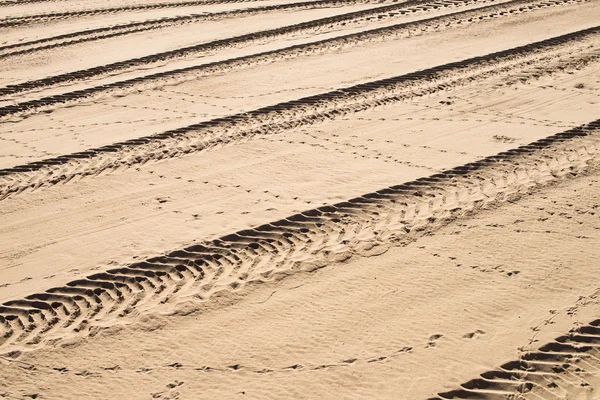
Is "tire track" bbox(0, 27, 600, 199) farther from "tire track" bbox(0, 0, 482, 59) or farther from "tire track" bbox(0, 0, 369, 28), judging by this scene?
"tire track" bbox(0, 0, 369, 28)

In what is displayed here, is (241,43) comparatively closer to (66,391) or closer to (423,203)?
(423,203)

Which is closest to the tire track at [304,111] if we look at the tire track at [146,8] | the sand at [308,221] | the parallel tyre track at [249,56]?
the sand at [308,221]

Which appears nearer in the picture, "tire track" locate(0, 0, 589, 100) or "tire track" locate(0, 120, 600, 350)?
"tire track" locate(0, 120, 600, 350)

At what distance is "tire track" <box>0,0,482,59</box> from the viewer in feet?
42.8

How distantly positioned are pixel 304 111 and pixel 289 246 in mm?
3459

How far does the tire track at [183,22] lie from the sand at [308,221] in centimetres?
135

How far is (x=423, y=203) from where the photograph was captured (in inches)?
259

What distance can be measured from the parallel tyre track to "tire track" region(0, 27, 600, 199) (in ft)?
6.79

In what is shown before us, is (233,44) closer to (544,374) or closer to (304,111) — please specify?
(304,111)

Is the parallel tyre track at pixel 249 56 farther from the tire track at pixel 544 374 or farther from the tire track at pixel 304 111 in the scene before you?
the tire track at pixel 544 374

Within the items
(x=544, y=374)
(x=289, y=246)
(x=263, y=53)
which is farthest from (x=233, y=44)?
(x=544, y=374)

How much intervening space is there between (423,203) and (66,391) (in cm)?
366

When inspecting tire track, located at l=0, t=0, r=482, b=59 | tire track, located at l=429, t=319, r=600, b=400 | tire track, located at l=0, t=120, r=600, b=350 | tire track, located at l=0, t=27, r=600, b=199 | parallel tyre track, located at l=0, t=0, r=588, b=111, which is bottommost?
tire track, located at l=429, t=319, r=600, b=400

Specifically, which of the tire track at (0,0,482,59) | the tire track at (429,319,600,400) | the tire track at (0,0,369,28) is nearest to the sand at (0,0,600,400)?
the tire track at (429,319,600,400)
